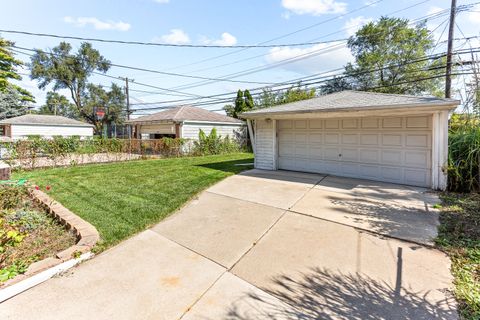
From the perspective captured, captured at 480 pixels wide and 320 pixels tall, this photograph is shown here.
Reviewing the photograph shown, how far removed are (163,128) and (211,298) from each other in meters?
15.7

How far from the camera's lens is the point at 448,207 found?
4.87 meters

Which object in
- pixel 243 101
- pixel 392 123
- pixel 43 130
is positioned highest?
pixel 243 101

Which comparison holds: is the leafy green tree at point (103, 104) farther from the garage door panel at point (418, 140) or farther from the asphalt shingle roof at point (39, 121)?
the garage door panel at point (418, 140)

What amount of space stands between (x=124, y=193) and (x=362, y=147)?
6989 millimetres

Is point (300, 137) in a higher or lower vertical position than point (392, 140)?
higher

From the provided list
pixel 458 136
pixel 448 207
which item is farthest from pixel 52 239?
pixel 458 136

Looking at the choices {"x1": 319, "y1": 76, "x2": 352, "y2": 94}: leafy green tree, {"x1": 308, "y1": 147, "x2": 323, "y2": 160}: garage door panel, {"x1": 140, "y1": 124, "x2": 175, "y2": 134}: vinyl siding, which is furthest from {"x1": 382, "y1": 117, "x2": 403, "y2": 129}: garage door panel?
{"x1": 319, "y1": 76, "x2": 352, "y2": 94}: leafy green tree

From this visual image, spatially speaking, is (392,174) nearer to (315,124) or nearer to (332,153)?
(332,153)

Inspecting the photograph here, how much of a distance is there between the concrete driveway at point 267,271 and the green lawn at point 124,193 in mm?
438

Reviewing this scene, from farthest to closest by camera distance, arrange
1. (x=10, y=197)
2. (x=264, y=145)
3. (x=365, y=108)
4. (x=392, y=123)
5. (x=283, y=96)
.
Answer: (x=283, y=96) < (x=264, y=145) < (x=392, y=123) < (x=365, y=108) < (x=10, y=197)

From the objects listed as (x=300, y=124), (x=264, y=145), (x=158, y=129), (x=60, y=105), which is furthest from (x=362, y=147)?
(x=60, y=105)

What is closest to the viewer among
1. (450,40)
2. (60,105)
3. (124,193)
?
(124,193)

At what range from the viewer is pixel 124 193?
6.18 m

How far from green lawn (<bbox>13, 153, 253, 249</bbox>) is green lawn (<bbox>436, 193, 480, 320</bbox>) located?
4323 mm
